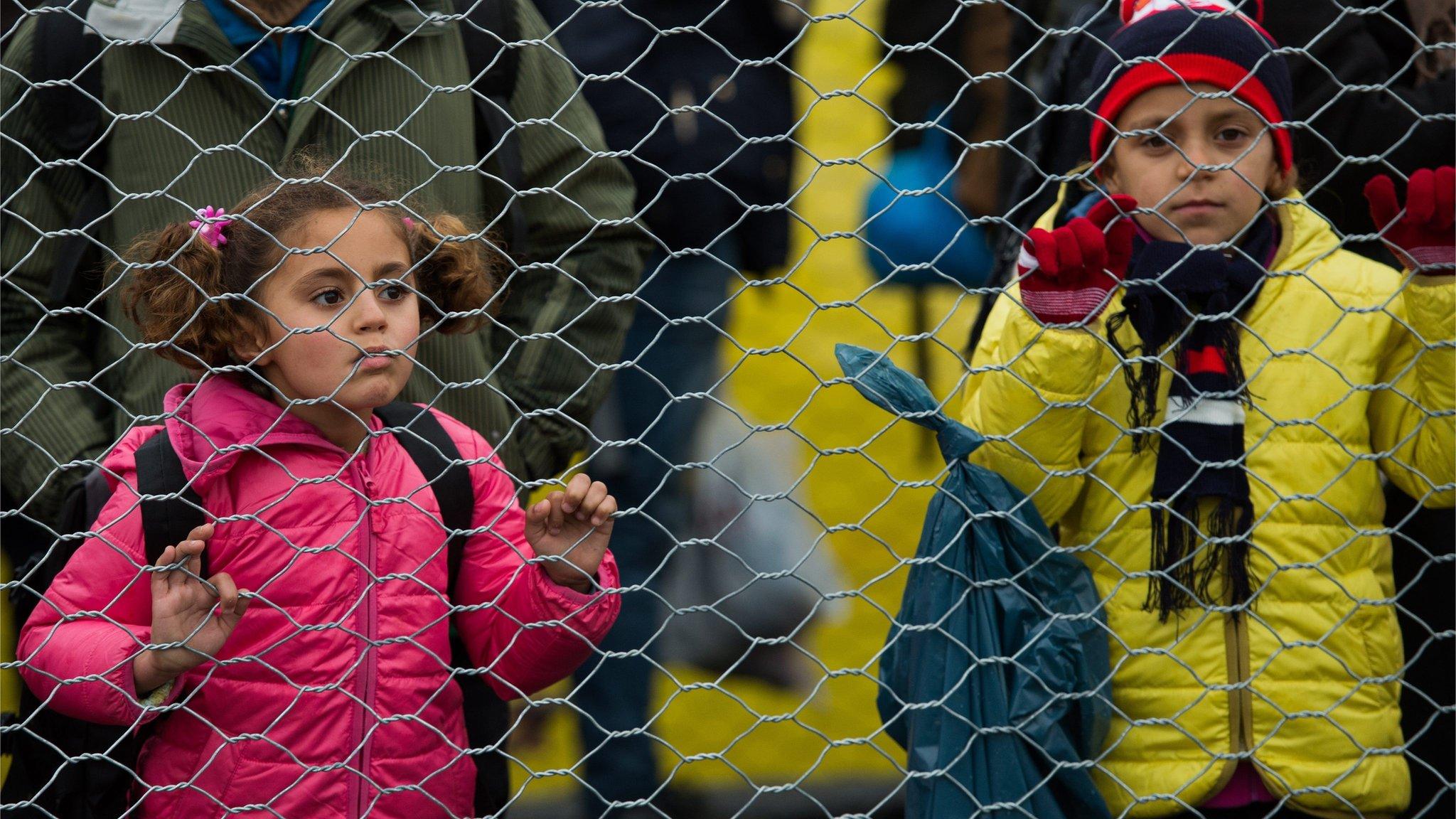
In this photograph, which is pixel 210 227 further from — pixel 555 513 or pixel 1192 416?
pixel 1192 416

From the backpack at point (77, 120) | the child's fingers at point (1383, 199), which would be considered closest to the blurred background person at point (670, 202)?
the backpack at point (77, 120)

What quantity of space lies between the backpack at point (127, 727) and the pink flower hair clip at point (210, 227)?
0.20 m

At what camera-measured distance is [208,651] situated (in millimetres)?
1439

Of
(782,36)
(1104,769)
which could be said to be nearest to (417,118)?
(782,36)

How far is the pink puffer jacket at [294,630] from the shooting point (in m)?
1.48

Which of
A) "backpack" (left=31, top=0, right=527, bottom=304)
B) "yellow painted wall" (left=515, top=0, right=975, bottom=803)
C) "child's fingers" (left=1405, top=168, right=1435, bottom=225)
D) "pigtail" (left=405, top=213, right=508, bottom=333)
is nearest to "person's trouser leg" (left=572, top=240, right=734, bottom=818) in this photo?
"yellow painted wall" (left=515, top=0, right=975, bottom=803)

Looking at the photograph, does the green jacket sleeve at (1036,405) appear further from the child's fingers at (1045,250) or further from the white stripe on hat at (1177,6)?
the white stripe on hat at (1177,6)

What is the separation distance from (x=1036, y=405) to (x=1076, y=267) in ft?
0.53

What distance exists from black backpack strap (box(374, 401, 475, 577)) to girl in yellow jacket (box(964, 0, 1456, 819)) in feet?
1.78

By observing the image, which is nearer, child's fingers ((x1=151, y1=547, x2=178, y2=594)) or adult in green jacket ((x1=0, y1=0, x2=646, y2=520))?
child's fingers ((x1=151, y1=547, x2=178, y2=594))

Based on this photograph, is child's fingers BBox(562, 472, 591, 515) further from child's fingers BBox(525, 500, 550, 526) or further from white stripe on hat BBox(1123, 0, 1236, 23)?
white stripe on hat BBox(1123, 0, 1236, 23)

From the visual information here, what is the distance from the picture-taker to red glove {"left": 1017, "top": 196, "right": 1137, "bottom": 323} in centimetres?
A: 154

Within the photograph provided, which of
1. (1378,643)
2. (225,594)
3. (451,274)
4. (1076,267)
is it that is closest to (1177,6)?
(1076,267)

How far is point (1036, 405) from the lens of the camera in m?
1.64
